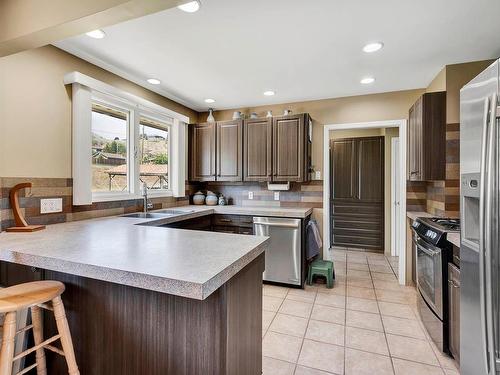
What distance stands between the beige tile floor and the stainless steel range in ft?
0.46

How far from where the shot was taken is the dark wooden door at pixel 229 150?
12.4 feet

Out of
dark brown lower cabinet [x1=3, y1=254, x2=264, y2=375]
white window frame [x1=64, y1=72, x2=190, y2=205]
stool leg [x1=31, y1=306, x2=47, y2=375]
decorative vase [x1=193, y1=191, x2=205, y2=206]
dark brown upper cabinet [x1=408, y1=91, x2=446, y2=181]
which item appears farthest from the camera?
decorative vase [x1=193, y1=191, x2=205, y2=206]

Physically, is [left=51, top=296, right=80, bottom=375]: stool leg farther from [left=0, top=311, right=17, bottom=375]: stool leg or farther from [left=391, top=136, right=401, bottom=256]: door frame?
[left=391, top=136, right=401, bottom=256]: door frame

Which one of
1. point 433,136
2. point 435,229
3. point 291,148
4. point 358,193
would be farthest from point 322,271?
point 358,193

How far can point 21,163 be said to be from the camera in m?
1.99

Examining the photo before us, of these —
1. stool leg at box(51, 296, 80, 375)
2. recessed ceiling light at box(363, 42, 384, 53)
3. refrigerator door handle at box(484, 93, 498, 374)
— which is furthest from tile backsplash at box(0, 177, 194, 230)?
refrigerator door handle at box(484, 93, 498, 374)

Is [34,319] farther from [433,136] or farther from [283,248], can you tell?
[433,136]

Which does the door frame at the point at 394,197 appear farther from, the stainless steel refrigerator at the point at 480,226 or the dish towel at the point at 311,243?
the stainless steel refrigerator at the point at 480,226

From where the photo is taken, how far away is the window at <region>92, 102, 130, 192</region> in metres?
2.67

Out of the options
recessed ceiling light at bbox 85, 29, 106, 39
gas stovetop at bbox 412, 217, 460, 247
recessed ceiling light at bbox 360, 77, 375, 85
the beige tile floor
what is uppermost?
recessed ceiling light at bbox 360, 77, 375, 85

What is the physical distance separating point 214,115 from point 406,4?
306 cm

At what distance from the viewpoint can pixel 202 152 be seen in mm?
4012

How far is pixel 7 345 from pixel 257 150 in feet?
10.0

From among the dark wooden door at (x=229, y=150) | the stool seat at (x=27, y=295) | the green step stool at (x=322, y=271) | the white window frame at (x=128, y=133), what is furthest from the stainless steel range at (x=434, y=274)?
the white window frame at (x=128, y=133)
